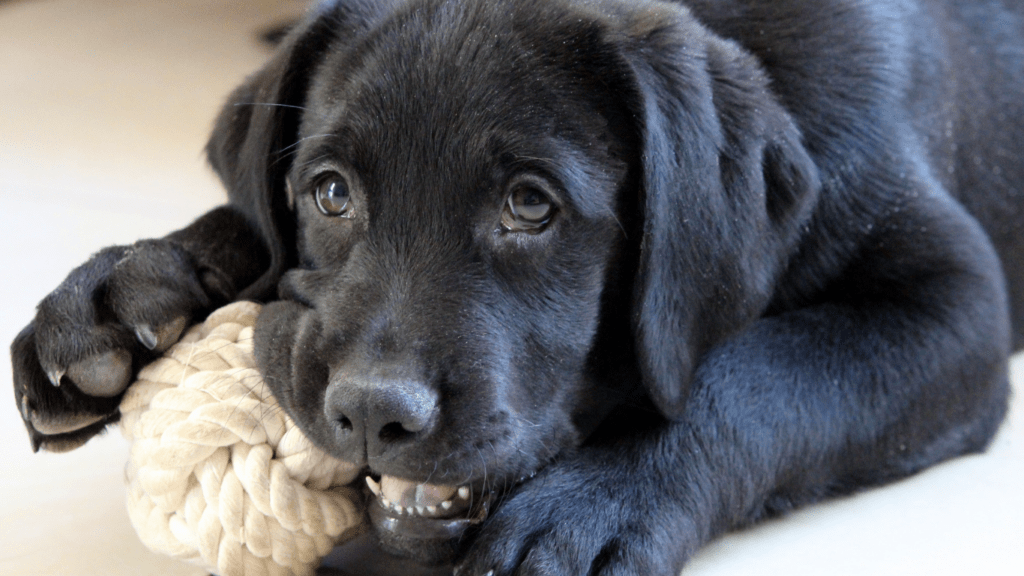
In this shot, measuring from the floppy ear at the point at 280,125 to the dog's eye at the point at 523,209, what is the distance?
58cm

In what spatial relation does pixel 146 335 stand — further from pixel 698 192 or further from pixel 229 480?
pixel 698 192

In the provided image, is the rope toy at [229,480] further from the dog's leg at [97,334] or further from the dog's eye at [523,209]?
the dog's eye at [523,209]

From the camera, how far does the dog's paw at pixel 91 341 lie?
2086 mm

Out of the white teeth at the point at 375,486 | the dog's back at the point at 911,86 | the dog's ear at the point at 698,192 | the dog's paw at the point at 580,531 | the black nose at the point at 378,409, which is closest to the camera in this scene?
the black nose at the point at 378,409

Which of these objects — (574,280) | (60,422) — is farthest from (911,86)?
(60,422)

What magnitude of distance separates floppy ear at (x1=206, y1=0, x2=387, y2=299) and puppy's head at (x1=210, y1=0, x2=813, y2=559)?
2.7 inches

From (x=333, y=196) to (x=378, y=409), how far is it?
0.61 meters

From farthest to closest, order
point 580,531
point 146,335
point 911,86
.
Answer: point 911,86, point 146,335, point 580,531

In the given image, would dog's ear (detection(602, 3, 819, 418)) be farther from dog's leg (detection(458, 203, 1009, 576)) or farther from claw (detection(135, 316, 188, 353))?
claw (detection(135, 316, 188, 353))

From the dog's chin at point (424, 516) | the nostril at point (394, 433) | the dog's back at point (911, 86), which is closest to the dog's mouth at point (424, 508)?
the dog's chin at point (424, 516)

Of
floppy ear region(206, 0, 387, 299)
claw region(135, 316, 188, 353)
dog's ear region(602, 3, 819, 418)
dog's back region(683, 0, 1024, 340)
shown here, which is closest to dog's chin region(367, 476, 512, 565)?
dog's ear region(602, 3, 819, 418)

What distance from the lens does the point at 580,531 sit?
1925 millimetres

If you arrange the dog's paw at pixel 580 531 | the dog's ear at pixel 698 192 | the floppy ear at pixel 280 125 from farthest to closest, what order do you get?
the floppy ear at pixel 280 125 → the dog's ear at pixel 698 192 → the dog's paw at pixel 580 531

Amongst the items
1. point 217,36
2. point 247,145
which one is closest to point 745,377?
point 247,145
